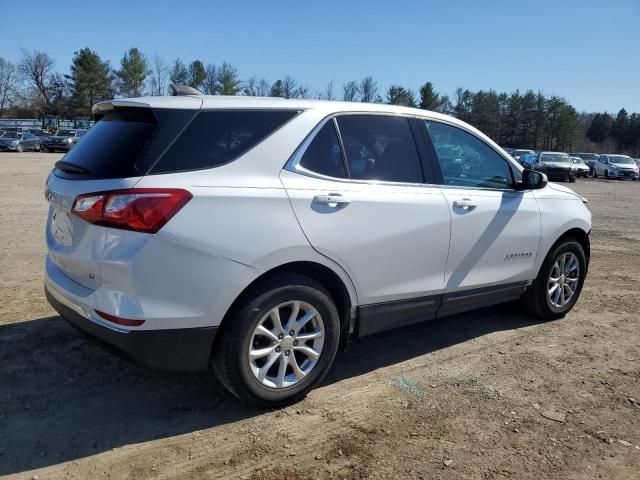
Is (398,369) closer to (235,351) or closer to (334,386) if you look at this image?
A: (334,386)

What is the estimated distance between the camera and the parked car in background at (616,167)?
3481cm

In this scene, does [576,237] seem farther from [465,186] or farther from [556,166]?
[556,166]

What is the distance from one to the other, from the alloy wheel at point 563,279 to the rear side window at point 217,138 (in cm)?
320

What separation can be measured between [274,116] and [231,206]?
2.31 ft

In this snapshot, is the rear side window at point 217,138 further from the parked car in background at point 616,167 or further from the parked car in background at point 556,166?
the parked car in background at point 616,167

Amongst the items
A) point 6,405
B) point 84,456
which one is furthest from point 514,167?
point 6,405

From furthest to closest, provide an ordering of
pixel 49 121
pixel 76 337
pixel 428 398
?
pixel 49 121 < pixel 76 337 < pixel 428 398

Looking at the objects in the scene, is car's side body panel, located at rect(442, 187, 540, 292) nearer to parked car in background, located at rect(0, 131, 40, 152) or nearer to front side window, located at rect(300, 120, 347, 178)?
front side window, located at rect(300, 120, 347, 178)

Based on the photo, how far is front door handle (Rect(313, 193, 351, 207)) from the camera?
123 inches

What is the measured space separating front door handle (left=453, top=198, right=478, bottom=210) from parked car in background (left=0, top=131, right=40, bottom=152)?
138 ft

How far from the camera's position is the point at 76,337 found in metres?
4.09

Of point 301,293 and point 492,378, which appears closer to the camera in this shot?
point 301,293

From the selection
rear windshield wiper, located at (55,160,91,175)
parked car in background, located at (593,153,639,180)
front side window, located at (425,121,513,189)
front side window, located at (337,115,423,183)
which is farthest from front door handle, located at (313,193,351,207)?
parked car in background, located at (593,153,639,180)

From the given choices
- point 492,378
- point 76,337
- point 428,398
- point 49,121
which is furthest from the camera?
point 49,121
